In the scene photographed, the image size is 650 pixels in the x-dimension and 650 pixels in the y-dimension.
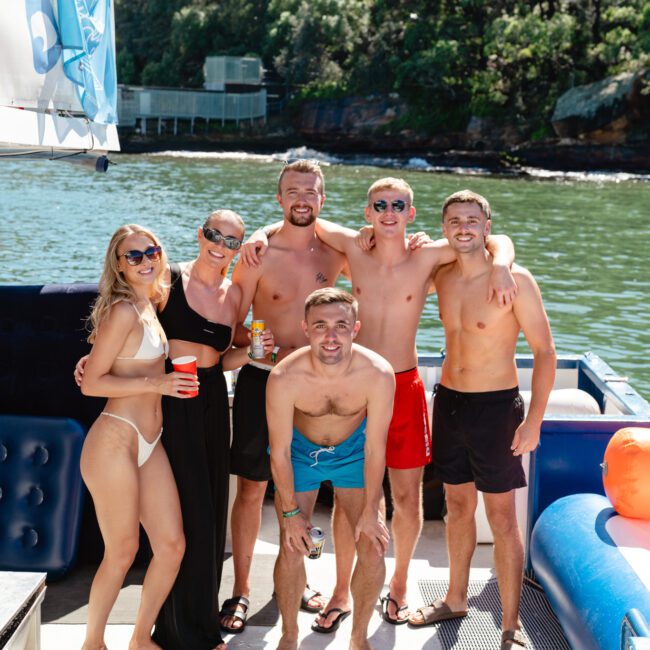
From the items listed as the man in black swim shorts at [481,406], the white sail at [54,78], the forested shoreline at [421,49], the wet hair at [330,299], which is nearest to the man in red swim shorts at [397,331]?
the man in black swim shorts at [481,406]

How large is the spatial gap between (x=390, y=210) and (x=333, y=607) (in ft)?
6.02

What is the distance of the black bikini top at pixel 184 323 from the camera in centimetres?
392

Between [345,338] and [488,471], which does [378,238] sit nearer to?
[345,338]

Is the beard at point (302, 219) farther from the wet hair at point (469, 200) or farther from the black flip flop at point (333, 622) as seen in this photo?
the black flip flop at point (333, 622)

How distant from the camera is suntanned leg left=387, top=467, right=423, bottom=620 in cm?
437

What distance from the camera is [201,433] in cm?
388

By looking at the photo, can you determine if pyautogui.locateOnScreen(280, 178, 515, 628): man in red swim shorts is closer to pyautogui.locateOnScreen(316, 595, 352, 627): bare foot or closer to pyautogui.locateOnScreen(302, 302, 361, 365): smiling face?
pyautogui.locateOnScreen(316, 595, 352, 627): bare foot

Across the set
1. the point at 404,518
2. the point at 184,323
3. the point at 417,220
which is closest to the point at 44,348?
the point at 184,323

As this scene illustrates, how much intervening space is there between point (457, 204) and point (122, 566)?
206cm

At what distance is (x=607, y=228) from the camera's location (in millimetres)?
26750

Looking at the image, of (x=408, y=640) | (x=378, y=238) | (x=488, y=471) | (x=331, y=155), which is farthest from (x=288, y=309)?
(x=331, y=155)

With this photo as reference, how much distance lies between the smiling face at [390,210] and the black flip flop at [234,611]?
1.82 m

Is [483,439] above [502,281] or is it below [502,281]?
below

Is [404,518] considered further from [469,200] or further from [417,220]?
[417,220]
